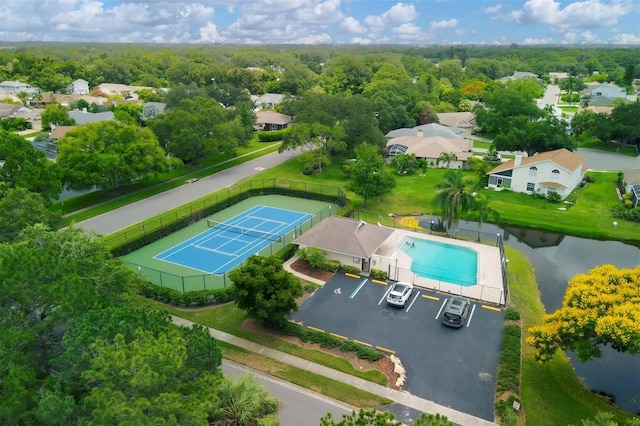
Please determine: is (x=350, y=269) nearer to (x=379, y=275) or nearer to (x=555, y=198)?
(x=379, y=275)

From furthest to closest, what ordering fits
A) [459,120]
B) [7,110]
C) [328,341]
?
1. [7,110]
2. [459,120]
3. [328,341]

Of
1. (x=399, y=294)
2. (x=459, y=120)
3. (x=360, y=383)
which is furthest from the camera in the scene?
(x=459, y=120)

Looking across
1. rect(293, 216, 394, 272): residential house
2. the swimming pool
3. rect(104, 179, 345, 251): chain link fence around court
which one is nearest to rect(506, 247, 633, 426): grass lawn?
the swimming pool

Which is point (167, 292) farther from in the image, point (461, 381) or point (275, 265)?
point (461, 381)

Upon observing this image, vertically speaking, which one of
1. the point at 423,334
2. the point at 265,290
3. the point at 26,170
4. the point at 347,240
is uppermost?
the point at 26,170

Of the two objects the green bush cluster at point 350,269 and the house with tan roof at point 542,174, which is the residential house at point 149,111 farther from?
the green bush cluster at point 350,269

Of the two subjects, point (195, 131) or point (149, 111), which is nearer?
point (195, 131)

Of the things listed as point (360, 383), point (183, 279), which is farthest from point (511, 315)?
point (183, 279)

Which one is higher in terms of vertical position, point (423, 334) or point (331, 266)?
point (331, 266)

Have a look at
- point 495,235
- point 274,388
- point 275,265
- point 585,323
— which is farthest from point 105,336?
point 495,235
